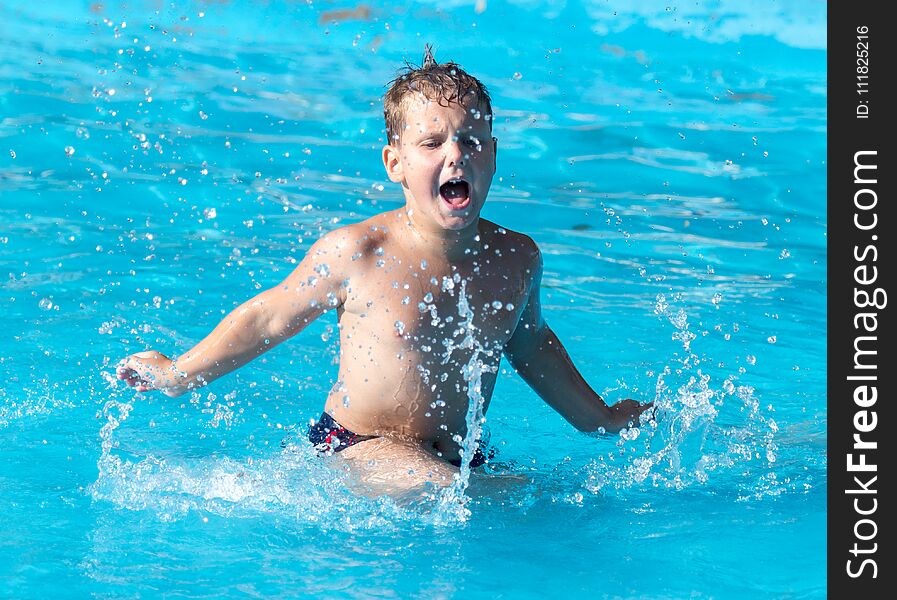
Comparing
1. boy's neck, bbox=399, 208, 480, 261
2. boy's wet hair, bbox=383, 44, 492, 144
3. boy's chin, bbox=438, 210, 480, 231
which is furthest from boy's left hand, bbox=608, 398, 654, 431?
boy's wet hair, bbox=383, 44, 492, 144

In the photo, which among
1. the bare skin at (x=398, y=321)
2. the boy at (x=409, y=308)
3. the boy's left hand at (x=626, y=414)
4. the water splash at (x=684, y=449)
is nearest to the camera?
the boy at (x=409, y=308)

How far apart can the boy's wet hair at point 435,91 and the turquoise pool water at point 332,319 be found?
1009 millimetres

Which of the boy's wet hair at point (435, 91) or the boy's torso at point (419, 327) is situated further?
the boy's torso at point (419, 327)

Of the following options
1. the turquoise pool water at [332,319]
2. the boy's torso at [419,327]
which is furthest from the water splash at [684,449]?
the boy's torso at [419,327]

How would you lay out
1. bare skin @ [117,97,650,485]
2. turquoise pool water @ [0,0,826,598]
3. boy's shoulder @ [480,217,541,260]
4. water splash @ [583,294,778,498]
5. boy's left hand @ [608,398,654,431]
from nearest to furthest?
1. turquoise pool water @ [0,0,826,598]
2. bare skin @ [117,97,650,485]
3. boy's shoulder @ [480,217,541,260]
4. water splash @ [583,294,778,498]
5. boy's left hand @ [608,398,654,431]

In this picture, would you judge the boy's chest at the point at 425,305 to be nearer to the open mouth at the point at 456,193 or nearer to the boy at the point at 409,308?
the boy at the point at 409,308

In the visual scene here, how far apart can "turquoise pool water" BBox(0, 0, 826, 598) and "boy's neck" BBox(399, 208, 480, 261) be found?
64 cm

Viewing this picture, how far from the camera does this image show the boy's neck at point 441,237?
331 centimetres

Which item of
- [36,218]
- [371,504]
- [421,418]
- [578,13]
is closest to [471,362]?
[421,418]

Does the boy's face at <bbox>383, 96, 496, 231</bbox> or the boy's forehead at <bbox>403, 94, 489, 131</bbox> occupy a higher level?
the boy's forehead at <bbox>403, 94, 489, 131</bbox>

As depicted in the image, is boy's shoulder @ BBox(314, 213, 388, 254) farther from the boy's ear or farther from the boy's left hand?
the boy's left hand

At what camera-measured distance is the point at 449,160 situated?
3.10m

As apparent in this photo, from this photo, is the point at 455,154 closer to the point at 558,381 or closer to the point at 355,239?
the point at 355,239

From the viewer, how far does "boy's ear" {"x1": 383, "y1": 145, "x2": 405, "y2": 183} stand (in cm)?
327
